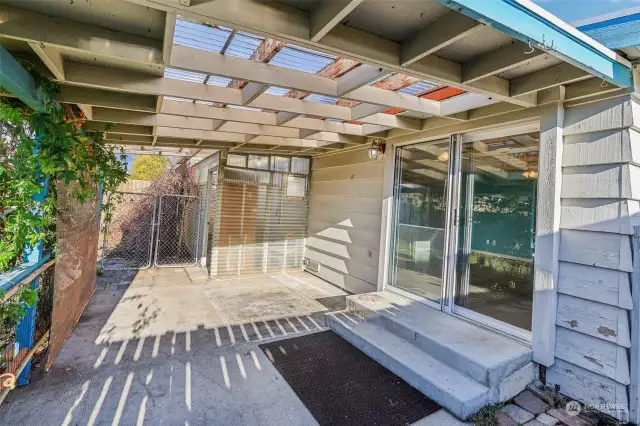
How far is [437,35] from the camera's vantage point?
1616mm

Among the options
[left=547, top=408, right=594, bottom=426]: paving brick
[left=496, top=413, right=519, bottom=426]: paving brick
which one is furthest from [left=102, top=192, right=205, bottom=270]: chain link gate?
[left=547, top=408, right=594, bottom=426]: paving brick

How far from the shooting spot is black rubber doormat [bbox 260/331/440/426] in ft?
7.04

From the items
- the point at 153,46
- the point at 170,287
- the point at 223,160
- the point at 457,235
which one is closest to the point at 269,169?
the point at 223,160

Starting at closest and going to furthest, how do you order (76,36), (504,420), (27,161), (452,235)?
(76,36) < (27,161) < (504,420) < (452,235)

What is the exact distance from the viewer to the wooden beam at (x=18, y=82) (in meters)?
1.59

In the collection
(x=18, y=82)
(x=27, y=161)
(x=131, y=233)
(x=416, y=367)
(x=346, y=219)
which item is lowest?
(x=416, y=367)

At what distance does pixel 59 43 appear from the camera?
1624mm

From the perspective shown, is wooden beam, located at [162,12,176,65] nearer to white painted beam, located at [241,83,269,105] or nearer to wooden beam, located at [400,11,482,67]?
white painted beam, located at [241,83,269,105]

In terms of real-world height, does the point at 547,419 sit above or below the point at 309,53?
below

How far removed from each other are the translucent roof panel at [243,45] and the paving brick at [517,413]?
10.1 ft

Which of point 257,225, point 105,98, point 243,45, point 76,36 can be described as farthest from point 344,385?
point 257,225

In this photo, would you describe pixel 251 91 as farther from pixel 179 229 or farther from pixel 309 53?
pixel 179 229

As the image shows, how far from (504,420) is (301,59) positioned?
9.43 ft

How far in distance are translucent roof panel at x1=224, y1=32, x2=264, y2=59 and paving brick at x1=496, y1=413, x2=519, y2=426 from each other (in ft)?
9.79
